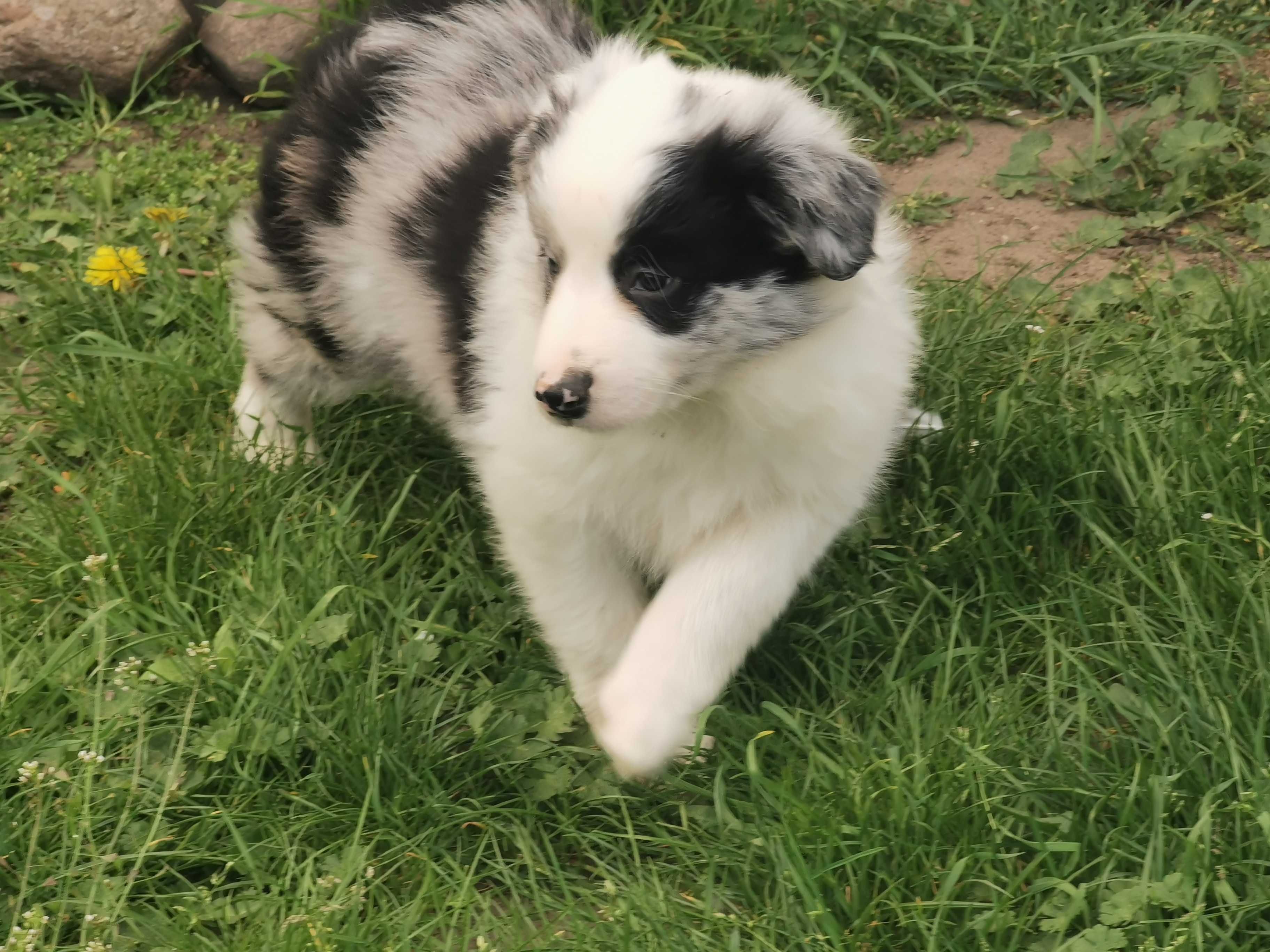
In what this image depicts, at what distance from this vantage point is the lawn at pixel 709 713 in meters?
2.26

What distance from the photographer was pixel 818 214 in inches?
83.8

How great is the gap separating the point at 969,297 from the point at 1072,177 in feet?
2.62

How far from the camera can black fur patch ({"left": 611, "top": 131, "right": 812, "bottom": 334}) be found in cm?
207

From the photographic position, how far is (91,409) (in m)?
3.33

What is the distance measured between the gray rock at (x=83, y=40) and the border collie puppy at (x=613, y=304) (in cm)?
150

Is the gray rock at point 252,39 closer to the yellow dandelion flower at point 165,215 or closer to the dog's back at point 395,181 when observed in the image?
the yellow dandelion flower at point 165,215

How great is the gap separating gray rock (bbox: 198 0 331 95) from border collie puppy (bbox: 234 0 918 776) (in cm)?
125

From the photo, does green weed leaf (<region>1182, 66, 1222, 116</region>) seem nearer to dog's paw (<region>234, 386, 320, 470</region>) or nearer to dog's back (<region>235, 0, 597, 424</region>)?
dog's back (<region>235, 0, 597, 424</region>)

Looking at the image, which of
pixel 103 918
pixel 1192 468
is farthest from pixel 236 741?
pixel 1192 468

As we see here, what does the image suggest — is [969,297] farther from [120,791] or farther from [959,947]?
[120,791]

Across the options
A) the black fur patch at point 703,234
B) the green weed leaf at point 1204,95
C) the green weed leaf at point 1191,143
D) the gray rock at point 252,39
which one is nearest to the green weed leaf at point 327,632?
the black fur patch at point 703,234

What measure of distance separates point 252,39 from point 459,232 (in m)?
2.07

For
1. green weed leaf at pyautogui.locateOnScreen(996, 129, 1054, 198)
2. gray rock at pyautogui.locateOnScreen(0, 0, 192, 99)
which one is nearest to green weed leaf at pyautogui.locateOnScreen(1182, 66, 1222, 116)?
green weed leaf at pyautogui.locateOnScreen(996, 129, 1054, 198)

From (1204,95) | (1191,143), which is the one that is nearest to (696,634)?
(1191,143)
